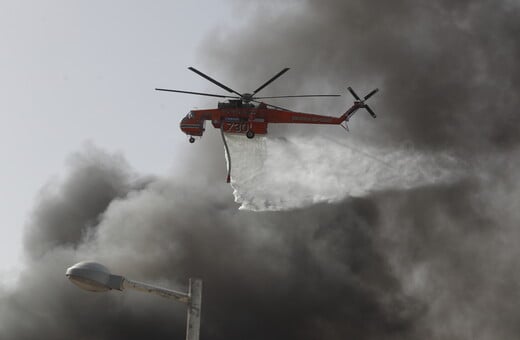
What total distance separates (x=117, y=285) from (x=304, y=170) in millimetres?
53202

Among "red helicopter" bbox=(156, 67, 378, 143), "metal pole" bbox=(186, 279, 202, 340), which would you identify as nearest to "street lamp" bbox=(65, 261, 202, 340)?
Answer: "metal pole" bbox=(186, 279, 202, 340)

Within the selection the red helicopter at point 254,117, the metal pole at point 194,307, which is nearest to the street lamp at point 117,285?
the metal pole at point 194,307

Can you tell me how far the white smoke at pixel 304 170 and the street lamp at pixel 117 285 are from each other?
1810 inches

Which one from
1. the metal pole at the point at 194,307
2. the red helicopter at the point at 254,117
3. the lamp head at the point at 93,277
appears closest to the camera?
the lamp head at the point at 93,277

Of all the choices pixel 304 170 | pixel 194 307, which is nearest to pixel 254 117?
pixel 304 170

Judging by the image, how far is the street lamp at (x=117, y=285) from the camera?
15031 millimetres

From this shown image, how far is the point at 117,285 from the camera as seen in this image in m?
15.5

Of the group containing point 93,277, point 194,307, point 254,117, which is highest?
point 254,117

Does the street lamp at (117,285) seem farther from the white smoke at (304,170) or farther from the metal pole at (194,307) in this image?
the white smoke at (304,170)

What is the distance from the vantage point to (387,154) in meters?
74.2

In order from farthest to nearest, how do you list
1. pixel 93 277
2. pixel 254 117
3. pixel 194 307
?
pixel 254 117
pixel 194 307
pixel 93 277

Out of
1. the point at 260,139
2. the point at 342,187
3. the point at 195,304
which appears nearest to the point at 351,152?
the point at 342,187

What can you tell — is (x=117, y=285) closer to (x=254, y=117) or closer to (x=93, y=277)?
(x=93, y=277)

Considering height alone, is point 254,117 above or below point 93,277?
above
